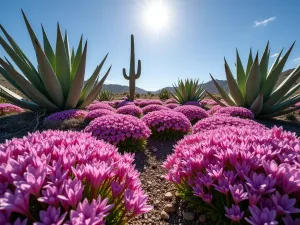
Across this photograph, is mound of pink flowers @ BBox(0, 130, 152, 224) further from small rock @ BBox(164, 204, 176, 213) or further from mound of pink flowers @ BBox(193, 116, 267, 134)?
mound of pink flowers @ BBox(193, 116, 267, 134)

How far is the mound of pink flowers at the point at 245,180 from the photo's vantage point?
5.58ft

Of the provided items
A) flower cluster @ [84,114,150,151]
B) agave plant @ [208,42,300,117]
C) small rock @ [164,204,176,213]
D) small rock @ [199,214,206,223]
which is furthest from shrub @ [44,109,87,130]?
agave plant @ [208,42,300,117]

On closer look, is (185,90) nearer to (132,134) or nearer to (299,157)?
(132,134)

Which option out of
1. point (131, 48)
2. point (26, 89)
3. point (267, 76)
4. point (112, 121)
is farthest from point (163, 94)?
point (112, 121)

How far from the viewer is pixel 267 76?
9703 millimetres

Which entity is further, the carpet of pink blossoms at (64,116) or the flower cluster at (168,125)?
the carpet of pink blossoms at (64,116)

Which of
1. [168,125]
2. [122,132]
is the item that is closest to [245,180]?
[122,132]

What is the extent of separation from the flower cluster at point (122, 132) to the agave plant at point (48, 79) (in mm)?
3816

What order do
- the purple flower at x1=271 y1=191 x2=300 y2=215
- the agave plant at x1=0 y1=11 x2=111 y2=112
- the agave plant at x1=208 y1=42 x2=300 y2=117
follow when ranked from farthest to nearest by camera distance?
the agave plant at x1=208 y1=42 x2=300 y2=117
the agave plant at x1=0 y1=11 x2=111 y2=112
the purple flower at x1=271 y1=191 x2=300 y2=215

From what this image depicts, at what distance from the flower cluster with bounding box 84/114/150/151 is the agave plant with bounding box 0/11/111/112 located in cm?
382

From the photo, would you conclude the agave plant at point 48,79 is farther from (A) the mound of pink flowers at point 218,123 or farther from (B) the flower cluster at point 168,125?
(A) the mound of pink flowers at point 218,123

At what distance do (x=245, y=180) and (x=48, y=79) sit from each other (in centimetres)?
781

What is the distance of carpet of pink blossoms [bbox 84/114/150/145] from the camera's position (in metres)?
4.90

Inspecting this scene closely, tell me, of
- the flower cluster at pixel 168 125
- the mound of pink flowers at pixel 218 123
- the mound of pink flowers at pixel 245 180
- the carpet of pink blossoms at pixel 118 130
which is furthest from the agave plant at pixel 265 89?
the mound of pink flowers at pixel 245 180
